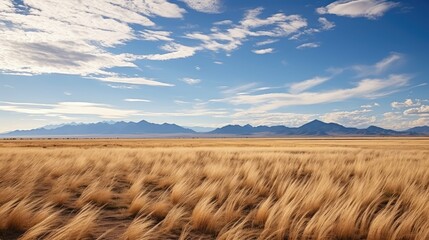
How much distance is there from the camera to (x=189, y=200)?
638 centimetres

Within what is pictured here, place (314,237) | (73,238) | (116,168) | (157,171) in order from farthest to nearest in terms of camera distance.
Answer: (116,168)
(157,171)
(314,237)
(73,238)

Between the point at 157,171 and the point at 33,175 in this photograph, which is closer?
the point at 33,175

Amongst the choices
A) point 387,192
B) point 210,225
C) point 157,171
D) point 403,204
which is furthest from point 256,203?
point 157,171

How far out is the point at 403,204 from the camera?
6438 millimetres

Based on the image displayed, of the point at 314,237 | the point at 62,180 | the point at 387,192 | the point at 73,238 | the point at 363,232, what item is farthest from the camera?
the point at 62,180

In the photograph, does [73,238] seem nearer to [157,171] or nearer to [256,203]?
[256,203]

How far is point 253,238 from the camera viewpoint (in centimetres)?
445

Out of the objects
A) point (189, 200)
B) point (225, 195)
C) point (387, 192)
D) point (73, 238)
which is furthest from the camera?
point (387, 192)

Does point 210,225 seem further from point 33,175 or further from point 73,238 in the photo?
point 33,175

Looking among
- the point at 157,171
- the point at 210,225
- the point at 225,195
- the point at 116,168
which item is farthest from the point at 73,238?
the point at 116,168

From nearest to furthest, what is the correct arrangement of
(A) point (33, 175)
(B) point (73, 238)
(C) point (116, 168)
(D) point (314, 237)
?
(B) point (73, 238)
(D) point (314, 237)
(A) point (33, 175)
(C) point (116, 168)

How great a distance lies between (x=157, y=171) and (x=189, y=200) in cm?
455

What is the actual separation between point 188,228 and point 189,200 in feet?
5.61

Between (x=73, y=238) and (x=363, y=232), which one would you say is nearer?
(x=73, y=238)
